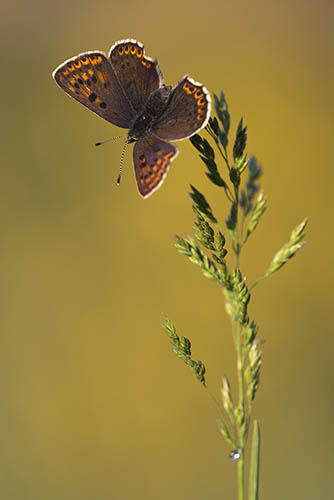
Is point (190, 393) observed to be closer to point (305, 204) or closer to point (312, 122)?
point (305, 204)

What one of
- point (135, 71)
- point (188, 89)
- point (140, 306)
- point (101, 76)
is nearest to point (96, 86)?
point (101, 76)

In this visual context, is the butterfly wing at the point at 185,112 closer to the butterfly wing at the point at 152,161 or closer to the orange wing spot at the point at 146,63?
the butterfly wing at the point at 152,161

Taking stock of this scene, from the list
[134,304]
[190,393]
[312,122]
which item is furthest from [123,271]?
[312,122]

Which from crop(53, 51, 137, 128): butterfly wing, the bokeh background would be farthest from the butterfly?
the bokeh background

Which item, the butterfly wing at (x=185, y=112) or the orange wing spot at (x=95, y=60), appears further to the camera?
the orange wing spot at (x=95, y=60)

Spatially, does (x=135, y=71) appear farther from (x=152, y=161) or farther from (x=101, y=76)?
(x=152, y=161)

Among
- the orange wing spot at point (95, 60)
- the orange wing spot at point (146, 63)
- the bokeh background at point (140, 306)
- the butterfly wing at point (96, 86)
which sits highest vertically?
the orange wing spot at point (146, 63)

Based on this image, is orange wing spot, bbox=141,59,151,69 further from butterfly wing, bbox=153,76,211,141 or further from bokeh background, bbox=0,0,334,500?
bokeh background, bbox=0,0,334,500

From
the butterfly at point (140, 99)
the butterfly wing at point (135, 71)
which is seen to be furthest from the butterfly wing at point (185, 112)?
the butterfly wing at point (135, 71)
